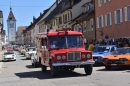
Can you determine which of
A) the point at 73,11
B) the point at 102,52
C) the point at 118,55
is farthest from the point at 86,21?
the point at 118,55

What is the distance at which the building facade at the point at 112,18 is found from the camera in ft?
104

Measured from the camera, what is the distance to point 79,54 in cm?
1772

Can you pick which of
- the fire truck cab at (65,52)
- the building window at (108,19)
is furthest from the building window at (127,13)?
the fire truck cab at (65,52)

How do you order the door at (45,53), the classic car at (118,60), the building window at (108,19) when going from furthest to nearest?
the building window at (108,19), the classic car at (118,60), the door at (45,53)

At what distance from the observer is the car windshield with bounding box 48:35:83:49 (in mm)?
18734

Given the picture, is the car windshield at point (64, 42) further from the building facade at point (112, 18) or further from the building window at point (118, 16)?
the building window at point (118, 16)

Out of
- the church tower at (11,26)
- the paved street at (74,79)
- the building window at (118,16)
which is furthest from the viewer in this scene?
the church tower at (11,26)

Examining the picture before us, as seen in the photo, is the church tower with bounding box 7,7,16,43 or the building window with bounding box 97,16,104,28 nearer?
the building window with bounding box 97,16,104,28

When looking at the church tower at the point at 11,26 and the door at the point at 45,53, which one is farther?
the church tower at the point at 11,26

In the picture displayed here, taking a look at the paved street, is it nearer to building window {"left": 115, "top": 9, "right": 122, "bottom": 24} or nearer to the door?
the door

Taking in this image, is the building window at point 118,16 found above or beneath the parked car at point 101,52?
above

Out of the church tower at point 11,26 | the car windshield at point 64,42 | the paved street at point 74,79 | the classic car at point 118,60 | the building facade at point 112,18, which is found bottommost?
the paved street at point 74,79

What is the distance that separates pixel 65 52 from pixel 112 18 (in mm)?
18436

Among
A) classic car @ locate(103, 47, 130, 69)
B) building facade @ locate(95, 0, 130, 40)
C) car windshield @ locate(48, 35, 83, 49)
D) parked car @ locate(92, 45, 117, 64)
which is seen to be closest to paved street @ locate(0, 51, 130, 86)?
classic car @ locate(103, 47, 130, 69)
